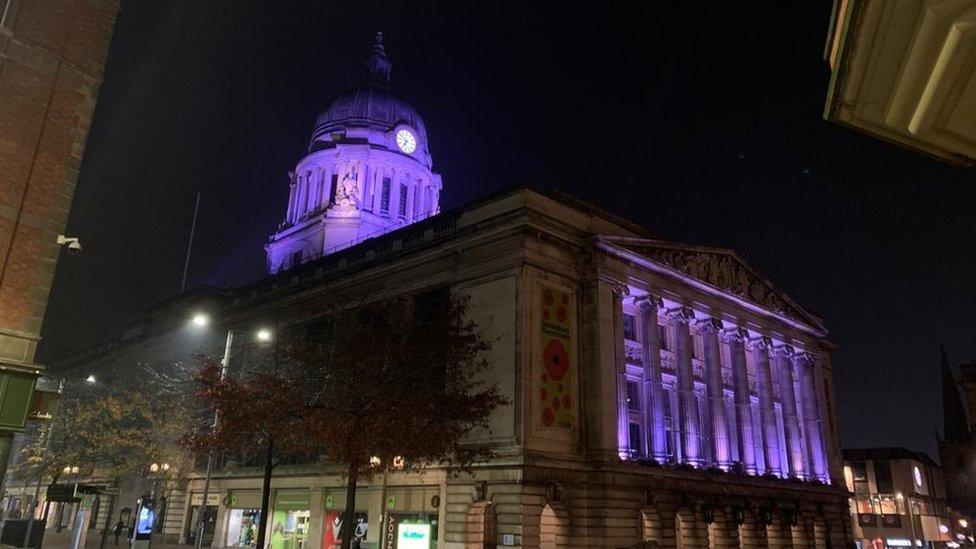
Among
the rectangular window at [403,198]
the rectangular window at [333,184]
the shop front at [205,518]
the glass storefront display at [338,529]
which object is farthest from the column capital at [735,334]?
the rectangular window at [333,184]

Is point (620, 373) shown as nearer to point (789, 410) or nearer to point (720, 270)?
point (720, 270)

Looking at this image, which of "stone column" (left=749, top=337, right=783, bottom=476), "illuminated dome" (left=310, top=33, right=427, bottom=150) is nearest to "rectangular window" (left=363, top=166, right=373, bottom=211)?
"illuminated dome" (left=310, top=33, right=427, bottom=150)

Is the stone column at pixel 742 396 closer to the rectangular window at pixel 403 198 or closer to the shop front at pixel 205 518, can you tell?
the rectangular window at pixel 403 198

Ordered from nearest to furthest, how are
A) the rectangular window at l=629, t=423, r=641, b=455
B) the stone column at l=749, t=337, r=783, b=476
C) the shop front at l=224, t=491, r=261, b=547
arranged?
the rectangular window at l=629, t=423, r=641, b=455 < the shop front at l=224, t=491, r=261, b=547 < the stone column at l=749, t=337, r=783, b=476

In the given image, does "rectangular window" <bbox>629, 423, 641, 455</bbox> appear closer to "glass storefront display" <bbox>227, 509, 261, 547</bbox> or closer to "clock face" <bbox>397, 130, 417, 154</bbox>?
"glass storefront display" <bbox>227, 509, 261, 547</bbox>

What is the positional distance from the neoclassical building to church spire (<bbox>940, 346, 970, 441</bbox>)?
8743cm

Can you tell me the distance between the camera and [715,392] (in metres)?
45.5

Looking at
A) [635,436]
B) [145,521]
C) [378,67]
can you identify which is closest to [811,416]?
[635,436]

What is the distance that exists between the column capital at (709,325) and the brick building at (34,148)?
38.6m

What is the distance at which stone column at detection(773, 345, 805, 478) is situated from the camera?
52.4 m

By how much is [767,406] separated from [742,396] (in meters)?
3.26

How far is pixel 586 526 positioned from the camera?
33594 millimetres

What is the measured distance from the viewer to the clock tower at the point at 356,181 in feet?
225

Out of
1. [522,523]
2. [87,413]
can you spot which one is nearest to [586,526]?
[522,523]
